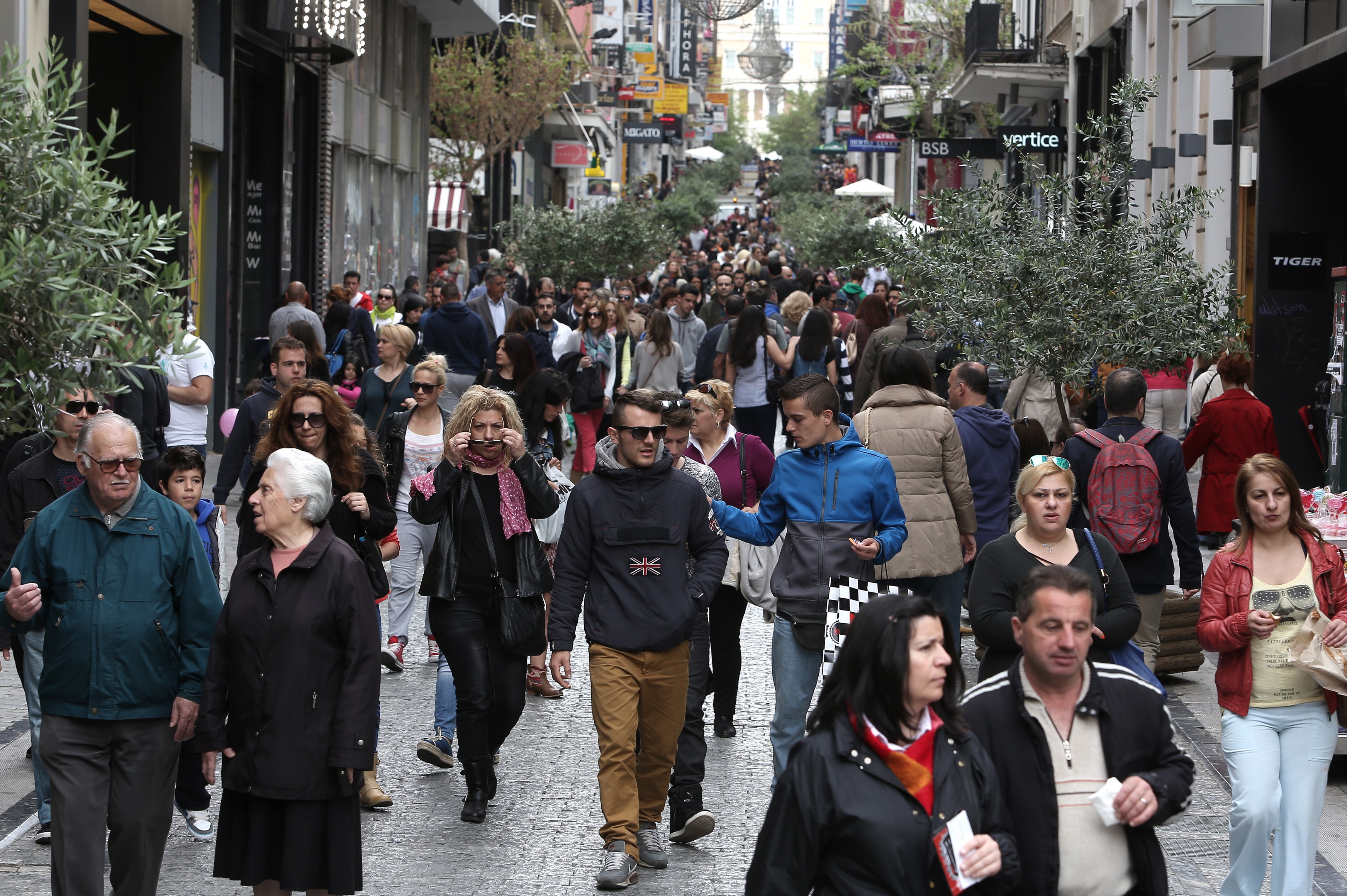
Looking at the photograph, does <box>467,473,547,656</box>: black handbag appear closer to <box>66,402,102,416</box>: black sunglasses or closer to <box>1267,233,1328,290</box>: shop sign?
<box>66,402,102,416</box>: black sunglasses

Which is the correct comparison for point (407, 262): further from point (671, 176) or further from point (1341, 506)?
point (671, 176)

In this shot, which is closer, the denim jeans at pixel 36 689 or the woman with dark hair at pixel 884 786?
the woman with dark hair at pixel 884 786

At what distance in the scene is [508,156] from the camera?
152 ft

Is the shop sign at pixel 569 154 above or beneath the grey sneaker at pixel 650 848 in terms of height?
above

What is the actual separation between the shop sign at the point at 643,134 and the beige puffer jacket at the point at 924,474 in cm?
5741

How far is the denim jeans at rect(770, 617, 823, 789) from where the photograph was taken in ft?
22.0

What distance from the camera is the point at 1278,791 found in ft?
18.3

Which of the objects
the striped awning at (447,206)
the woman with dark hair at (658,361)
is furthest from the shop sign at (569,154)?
the woman with dark hair at (658,361)

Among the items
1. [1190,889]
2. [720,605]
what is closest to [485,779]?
[720,605]

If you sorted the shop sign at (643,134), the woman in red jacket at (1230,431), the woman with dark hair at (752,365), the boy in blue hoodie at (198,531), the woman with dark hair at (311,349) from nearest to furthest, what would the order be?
the boy in blue hoodie at (198,531) < the woman in red jacket at (1230,431) < the woman with dark hair at (311,349) < the woman with dark hair at (752,365) < the shop sign at (643,134)

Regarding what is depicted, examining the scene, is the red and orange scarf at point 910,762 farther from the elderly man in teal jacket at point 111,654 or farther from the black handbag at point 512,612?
the black handbag at point 512,612

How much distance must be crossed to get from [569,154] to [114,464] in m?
52.5

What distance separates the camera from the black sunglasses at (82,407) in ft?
23.3

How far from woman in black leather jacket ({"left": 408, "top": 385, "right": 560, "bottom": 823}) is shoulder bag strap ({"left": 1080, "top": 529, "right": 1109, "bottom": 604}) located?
242cm
